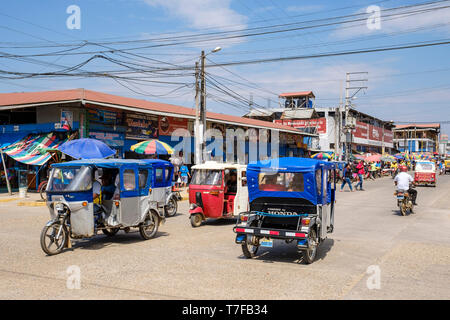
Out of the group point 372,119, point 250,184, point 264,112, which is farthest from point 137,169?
point 372,119

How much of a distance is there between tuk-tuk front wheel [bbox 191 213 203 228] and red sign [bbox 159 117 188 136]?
50.5 ft

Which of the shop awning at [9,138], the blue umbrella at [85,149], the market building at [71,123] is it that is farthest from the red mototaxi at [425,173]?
the shop awning at [9,138]

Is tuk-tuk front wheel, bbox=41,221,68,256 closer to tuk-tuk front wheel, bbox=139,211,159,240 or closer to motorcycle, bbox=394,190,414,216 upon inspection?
tuk-tuk front wheel, bbox=139,211,159,240

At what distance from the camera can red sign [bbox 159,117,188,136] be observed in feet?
92.0

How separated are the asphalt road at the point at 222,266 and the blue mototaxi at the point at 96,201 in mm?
444

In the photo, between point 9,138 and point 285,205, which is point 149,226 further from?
point 9,138

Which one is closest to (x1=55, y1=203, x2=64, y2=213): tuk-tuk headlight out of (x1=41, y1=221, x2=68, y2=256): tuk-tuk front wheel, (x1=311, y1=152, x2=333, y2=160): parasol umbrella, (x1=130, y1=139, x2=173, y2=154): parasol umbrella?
(x1=41, y1=221, x2=68, y2=256): tuk-tuk front wheel

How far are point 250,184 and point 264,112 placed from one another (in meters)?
49.1

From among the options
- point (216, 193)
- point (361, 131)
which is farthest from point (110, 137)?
point (361, 131)

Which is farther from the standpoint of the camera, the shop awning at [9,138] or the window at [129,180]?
the shop awning at [9,138]

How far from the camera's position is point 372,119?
80.8 meters

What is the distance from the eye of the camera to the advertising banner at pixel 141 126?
2544 centimetres

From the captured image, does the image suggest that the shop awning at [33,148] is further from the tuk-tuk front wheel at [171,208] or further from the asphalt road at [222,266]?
the asphalt road at [222,266]

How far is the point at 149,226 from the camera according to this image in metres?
11.1
